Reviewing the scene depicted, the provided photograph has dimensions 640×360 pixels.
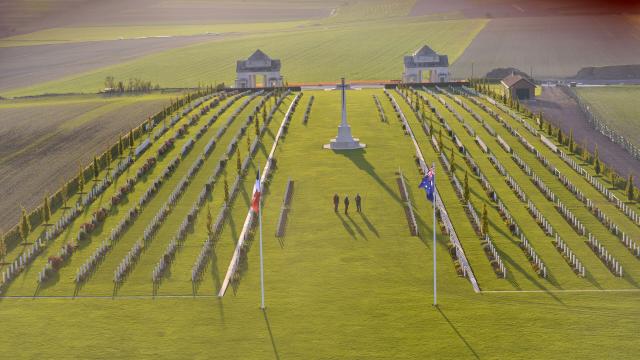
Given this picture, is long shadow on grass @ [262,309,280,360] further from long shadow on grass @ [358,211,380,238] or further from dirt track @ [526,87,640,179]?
dirt track @ [526,87,640,179]

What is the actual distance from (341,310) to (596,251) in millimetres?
16824

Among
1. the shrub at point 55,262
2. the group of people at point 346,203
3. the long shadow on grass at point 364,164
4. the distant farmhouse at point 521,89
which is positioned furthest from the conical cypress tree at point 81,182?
the distant farmhouse at point 521,89

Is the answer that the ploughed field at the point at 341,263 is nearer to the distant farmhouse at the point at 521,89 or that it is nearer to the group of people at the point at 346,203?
the group of people at the point at 346,203

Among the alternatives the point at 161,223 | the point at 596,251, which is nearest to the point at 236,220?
the point at 161,223

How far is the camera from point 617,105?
11056 centimetres

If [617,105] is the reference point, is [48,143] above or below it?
below

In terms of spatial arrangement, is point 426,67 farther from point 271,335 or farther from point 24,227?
point 271,335

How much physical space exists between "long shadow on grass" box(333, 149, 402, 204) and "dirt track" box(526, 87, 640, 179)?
20.1 meters

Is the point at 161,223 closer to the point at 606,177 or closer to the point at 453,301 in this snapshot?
the point at 453,301

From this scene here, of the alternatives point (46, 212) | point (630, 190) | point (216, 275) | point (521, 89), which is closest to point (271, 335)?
point (216, 275)

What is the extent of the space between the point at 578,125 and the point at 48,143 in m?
56.3

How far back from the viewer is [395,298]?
41.7 metres

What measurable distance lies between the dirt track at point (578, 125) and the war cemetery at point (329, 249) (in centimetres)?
157

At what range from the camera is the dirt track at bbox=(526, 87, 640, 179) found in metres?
74.0
